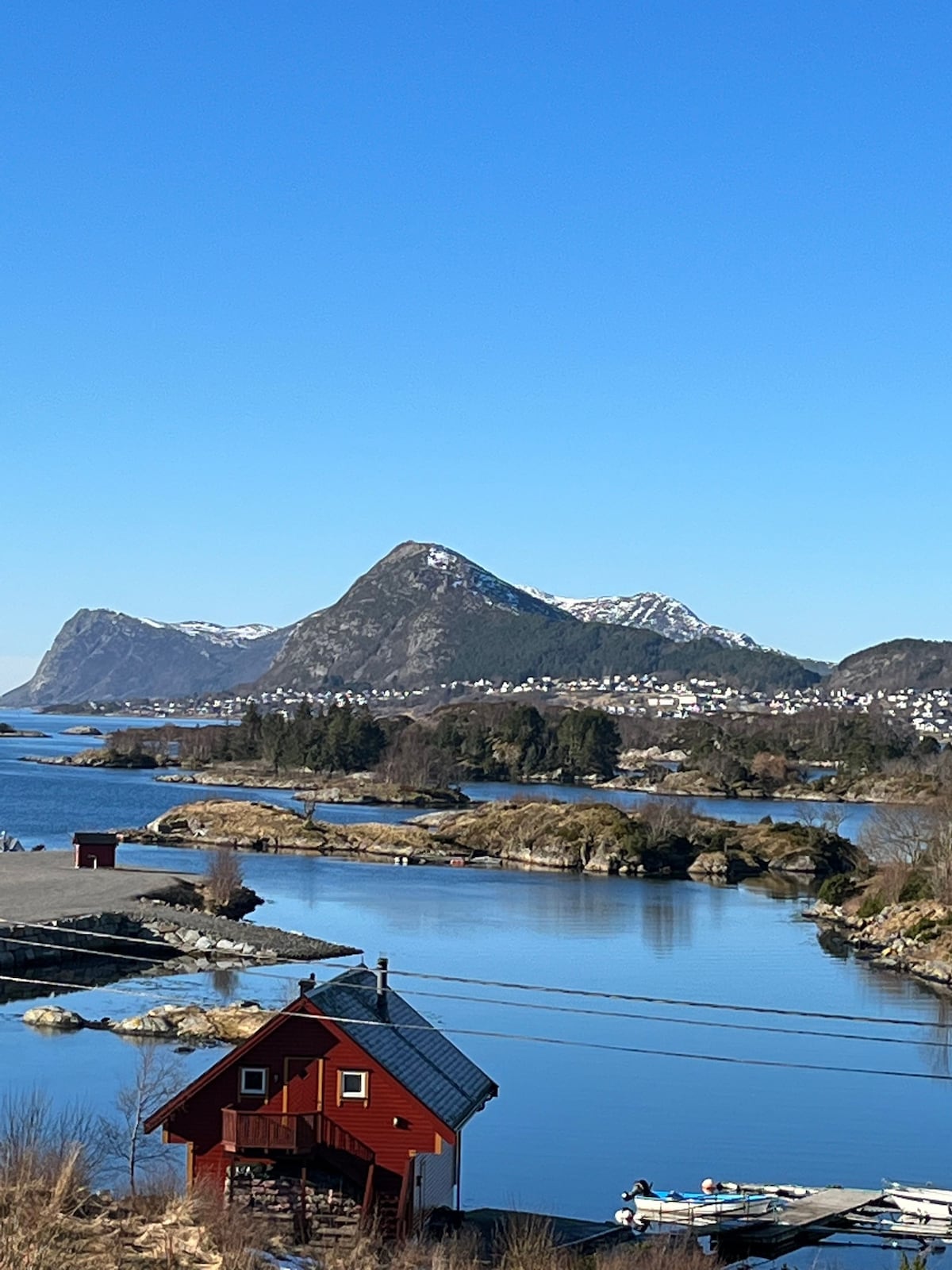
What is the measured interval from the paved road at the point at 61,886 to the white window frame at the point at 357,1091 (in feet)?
70.4

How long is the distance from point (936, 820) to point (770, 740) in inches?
4343

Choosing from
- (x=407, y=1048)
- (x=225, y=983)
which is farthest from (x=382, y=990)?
(x=225, y=983)

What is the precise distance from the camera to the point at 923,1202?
22.6 meters

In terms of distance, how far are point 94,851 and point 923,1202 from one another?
125 feet

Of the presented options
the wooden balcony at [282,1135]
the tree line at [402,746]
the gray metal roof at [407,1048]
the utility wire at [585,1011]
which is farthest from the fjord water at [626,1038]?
the tree line at [402,746]

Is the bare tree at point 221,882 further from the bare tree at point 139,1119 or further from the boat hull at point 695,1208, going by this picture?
the boat hull at point 695,1208

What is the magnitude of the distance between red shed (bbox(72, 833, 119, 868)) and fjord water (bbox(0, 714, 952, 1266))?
17.8 ft

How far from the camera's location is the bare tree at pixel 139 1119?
2206 centimetres

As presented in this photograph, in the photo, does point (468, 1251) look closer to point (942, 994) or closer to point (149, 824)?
point (942, 994)

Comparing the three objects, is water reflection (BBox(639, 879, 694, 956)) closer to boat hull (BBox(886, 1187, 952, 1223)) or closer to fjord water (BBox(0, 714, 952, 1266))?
fjord water (BBox(0, 714, 952, 1266))

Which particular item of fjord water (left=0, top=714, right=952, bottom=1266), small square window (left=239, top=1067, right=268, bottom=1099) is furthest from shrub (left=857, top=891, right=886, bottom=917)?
small square window (left=239, top=1067, right=268, bottom=1099)

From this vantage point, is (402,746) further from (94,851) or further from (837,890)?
(94,851)

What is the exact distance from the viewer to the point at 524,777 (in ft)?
482

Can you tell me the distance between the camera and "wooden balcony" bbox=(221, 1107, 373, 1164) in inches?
757
